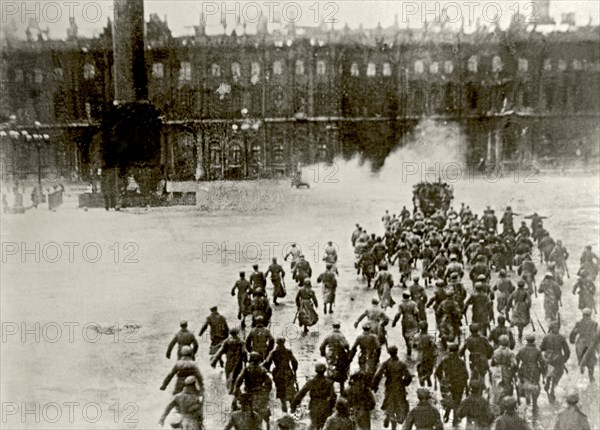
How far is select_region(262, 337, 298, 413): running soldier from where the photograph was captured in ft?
27.6

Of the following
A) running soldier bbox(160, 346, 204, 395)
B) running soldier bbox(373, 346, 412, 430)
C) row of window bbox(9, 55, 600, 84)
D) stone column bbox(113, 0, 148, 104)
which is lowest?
running soldier bbox(373, 346, 412, 430)

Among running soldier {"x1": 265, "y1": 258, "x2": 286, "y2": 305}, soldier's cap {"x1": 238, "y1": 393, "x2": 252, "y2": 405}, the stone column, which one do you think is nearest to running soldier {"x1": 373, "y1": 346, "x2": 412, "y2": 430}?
soldier's cap {"x1": 238, "y1": 393, "x2": 252, "y2": 405}

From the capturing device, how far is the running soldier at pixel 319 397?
7441 mm

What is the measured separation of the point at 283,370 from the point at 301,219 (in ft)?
50.3

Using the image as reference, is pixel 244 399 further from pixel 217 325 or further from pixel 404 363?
pixel 217 325

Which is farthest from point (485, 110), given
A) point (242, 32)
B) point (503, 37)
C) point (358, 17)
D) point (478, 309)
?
point (478, 309)

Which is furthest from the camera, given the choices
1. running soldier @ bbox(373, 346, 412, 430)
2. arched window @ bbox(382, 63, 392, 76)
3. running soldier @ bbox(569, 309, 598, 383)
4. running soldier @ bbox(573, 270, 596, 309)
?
arched window @ bbox(382, 63, 392, 76)

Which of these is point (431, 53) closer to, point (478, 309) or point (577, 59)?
A: point (577, 59)

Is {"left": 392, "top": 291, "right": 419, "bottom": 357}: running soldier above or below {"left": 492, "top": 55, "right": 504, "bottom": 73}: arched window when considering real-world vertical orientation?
below

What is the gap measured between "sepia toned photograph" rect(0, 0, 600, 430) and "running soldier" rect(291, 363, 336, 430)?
1.0 inches

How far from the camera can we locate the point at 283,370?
8445mm

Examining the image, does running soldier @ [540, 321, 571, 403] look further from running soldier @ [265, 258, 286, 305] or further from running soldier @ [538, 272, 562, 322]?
running soldier @ [265, 258, 286, 305]

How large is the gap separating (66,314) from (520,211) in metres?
18.0

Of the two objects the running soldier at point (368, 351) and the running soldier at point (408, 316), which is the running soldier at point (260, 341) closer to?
the running soldier at point (368, 351)
